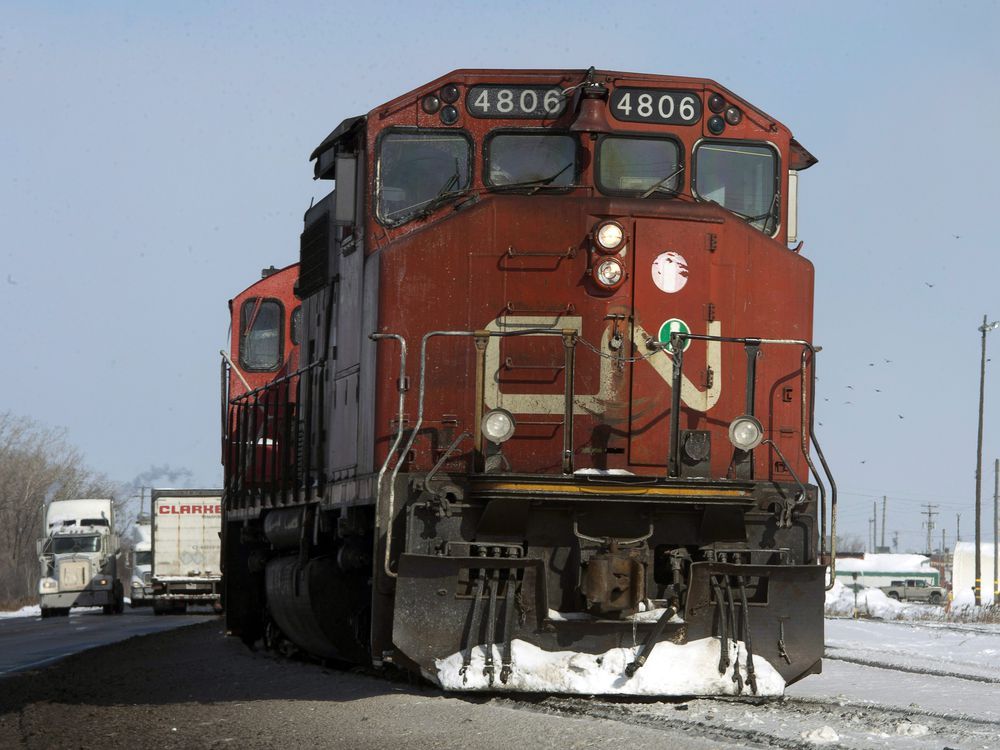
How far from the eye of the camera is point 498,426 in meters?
10.2

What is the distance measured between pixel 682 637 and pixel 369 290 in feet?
11.2

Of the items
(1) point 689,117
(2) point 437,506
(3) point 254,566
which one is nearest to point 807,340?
(1) point 689,117

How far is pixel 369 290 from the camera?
11.4m

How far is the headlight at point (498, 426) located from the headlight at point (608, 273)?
128 centimetres

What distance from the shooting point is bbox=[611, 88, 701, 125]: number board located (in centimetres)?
1111

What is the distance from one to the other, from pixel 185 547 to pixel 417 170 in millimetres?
29365

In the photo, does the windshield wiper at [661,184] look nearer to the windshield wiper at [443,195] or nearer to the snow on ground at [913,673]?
the windshield wiper at [443,195]

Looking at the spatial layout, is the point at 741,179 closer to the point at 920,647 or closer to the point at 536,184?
the point at 536,184

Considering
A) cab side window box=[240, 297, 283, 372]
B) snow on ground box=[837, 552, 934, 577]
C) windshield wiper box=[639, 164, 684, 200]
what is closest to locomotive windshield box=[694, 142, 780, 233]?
windshield wiper box=[639, 164, 684, 200]

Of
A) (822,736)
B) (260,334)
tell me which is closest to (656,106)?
(822,736)

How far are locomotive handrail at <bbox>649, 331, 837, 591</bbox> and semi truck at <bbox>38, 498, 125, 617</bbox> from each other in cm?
3311

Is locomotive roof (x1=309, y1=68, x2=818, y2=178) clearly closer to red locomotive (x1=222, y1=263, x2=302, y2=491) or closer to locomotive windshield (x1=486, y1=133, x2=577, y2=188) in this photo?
locomotive windshield (x1=486, y1=133, x2=577, y2=188)

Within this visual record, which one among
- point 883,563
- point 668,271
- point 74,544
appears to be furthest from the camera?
point 883,563

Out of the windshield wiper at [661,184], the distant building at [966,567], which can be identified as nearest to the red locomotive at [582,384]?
Answer: the windshield wiper at [661,184]
